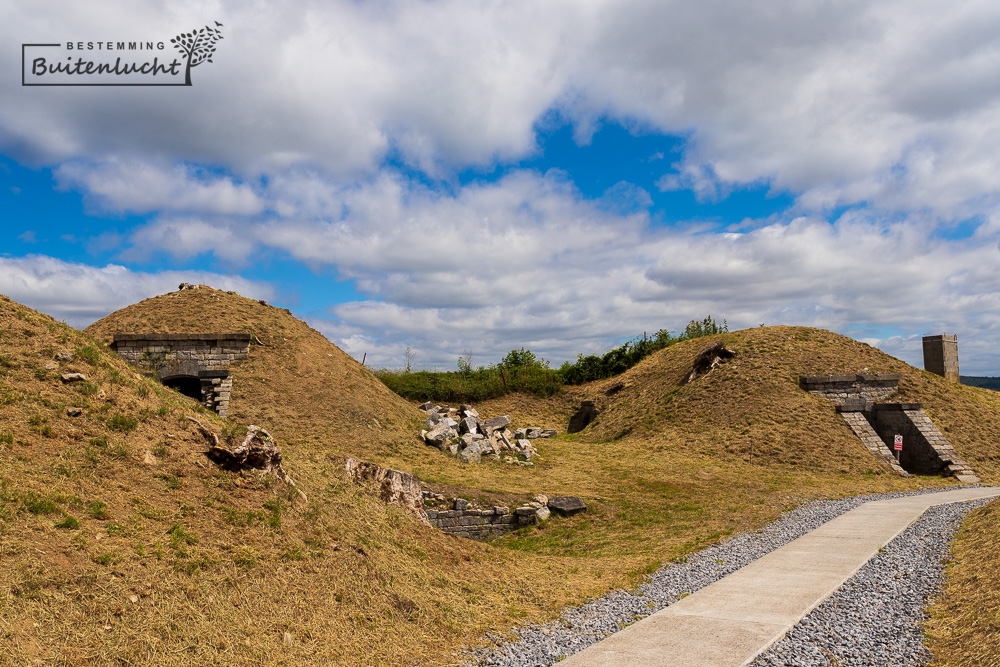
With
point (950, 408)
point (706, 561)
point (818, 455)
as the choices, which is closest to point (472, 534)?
point (706, 561)

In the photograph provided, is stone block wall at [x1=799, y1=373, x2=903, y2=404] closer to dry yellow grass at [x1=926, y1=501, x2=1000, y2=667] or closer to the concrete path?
the concrete path

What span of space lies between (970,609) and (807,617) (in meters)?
1.72

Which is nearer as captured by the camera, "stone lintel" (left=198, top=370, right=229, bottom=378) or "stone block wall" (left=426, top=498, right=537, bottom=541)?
"stone block wall" (left=426, top=498, right=537, bottom=541)

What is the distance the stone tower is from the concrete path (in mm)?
22211

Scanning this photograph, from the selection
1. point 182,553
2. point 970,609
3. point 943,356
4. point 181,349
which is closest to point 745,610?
point 970,609

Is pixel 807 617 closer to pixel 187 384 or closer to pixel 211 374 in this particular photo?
pixel 211 374

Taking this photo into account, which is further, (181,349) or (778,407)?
(778,407)

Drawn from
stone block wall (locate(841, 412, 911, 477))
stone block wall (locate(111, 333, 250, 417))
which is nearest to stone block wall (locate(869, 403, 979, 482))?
stone block wall (locate(841, 412, 911, 477))

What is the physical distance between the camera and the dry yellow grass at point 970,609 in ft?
17.1

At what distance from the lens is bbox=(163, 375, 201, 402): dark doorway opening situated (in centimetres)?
2114

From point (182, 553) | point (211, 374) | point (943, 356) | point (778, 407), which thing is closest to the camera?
point (182, 553)

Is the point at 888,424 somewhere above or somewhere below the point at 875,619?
above

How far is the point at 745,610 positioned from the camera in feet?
21.7

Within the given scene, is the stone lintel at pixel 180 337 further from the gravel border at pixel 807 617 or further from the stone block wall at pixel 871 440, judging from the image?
the stone block wall at pixel 871 440
